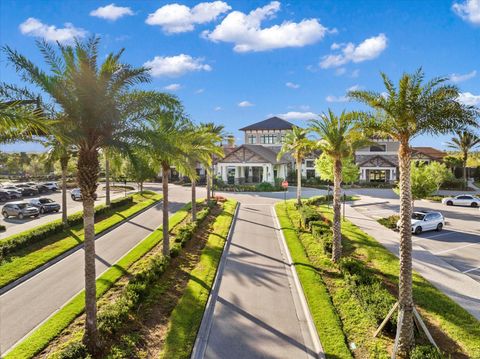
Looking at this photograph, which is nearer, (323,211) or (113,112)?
(113,112)

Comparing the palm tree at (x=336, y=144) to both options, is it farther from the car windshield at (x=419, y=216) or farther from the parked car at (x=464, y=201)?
the parked car at (x=464, y=201)

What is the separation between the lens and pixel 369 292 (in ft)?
43.2

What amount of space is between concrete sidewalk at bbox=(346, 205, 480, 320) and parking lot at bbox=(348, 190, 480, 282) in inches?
31.1

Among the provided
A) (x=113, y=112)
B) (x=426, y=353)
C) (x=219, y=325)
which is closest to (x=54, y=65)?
(x=113, y=112)

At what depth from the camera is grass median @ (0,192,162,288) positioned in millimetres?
17081

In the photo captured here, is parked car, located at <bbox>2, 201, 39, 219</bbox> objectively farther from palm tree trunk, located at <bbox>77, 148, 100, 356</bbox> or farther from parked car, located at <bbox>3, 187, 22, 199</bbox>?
palm tree trunk, located at <bbox>77, 148, 100, 356</bbox>

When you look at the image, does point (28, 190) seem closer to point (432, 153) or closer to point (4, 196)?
point (4, 196)

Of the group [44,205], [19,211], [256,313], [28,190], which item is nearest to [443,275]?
[256,313]

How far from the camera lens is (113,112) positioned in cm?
1091

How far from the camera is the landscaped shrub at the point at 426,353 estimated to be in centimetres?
902

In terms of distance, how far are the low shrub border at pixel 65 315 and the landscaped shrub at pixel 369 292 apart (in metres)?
10.4

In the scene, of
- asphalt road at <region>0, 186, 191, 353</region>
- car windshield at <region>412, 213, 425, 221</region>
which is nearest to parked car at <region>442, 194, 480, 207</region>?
car windshield at <region>412, 213, 425, 221</region>

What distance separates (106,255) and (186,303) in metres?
8.77

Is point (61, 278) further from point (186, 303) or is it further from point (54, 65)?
point (54, 65)
